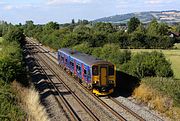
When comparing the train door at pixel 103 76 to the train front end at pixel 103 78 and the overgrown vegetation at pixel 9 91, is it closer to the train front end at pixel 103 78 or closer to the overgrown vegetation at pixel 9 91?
the train front end at pixel 103 78

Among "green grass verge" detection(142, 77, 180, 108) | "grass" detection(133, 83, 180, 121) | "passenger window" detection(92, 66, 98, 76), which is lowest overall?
"grass" detection(133, 83, 180, 121)

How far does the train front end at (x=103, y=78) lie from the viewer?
24.8 m

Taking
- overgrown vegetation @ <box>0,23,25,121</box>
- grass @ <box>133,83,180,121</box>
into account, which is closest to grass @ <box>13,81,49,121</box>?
overgrown vegetation @ <box>0,23,25,121</box>

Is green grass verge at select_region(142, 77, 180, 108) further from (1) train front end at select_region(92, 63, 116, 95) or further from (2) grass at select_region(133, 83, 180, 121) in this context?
(1) train front end at select_region(92, 63, 116, 95)

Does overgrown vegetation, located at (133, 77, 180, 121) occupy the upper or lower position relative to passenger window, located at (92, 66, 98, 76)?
lower

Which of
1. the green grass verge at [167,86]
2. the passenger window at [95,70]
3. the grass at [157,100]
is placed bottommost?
the grass at [157,100]

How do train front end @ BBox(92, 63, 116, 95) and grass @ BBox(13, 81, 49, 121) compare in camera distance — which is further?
train front end @ BBox(92, 63, 116, 95)

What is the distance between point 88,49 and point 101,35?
47.0 metres

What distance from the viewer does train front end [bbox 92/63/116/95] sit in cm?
2477

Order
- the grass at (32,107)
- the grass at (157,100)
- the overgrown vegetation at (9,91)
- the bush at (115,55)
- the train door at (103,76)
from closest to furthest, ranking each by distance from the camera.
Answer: the overgrown vegetation at (9,91)
the grass at (32,107)
the grass at (157,100)
the train door at (103,76)
the bush at (115,55)

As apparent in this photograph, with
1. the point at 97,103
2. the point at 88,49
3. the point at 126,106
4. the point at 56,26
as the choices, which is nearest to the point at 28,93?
the point at 97,103

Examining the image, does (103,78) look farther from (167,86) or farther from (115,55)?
(115,55)

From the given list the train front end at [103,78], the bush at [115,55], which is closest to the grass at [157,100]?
the train front end at [103,78]

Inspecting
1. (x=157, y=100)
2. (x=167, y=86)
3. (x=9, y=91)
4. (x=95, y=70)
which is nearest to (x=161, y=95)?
(x=157, y=100)
